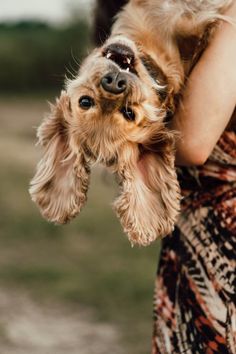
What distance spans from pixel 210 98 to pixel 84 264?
5.07 m

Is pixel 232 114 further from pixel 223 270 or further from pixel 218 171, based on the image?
pixel 223 270

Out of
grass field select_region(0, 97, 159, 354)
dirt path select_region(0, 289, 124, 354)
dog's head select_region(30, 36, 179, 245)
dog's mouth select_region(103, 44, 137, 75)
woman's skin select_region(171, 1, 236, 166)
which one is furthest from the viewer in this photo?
grass field select_region(0, 97, 159, 354)

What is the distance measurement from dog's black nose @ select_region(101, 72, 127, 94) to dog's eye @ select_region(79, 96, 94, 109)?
0.27 ft

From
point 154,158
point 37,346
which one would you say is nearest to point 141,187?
point 154,158

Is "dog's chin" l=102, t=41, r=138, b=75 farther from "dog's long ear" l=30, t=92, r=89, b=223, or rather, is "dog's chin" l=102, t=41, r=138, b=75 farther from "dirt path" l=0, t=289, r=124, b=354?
"dirt path" l=0, t=289, r=124, b=354

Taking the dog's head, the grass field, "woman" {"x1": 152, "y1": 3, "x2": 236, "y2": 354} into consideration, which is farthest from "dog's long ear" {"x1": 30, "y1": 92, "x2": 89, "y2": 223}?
the grass field

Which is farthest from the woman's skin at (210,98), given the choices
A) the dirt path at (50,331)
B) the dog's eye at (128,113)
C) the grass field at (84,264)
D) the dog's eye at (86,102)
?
the dirt path at (50,331)

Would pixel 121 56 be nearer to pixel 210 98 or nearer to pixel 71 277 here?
pixel 210 98

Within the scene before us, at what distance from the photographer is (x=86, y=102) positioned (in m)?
2.75

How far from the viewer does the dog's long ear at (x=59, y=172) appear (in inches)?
106

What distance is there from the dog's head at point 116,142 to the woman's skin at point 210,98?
93 mm

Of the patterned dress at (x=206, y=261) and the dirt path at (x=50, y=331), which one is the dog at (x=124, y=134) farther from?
the dirt path at (x=50, y=331)

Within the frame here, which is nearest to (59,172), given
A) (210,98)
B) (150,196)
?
(150,196)

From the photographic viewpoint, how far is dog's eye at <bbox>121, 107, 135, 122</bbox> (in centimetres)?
275
